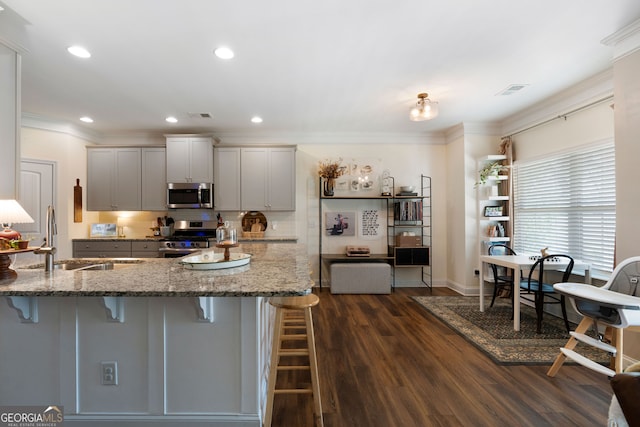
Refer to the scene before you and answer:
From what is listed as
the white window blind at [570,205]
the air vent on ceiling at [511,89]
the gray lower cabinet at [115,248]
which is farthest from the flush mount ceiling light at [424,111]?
the gray lower cabinet at [115,248]

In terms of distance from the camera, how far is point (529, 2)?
2.06 metres

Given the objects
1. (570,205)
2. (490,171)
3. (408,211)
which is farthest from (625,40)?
(408,211)

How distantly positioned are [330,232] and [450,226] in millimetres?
2074

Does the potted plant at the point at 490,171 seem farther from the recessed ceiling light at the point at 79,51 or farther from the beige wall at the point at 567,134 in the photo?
the recessed ceiling light at the point at 79,51

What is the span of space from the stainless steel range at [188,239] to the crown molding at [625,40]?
4828mm

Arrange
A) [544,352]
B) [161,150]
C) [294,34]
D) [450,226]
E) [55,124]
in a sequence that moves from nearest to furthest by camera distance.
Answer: [294,34] → [544,352] → [55,124] → [161,150] → [450,226]

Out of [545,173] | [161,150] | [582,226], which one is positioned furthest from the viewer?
[161,150]

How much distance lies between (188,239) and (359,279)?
2756 millimetres

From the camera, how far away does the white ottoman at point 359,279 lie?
488 cm

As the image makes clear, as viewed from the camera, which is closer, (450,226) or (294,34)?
(294,34)

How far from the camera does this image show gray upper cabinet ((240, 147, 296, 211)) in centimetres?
499

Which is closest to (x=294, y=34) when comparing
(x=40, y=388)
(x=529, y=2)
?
(x=529, y=2)

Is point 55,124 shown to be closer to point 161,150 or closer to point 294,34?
point 161,150

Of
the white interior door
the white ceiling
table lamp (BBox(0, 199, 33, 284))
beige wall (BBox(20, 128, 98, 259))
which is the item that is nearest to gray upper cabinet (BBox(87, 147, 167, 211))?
beige wall (BBox(20, 128, 98, 259))
